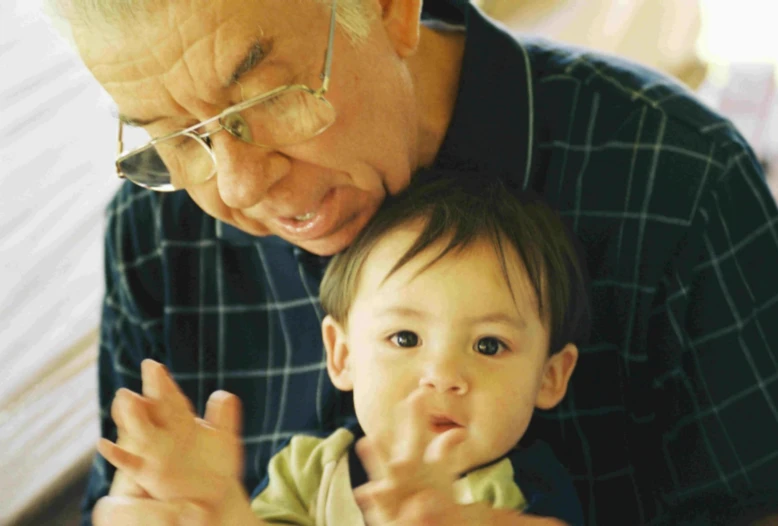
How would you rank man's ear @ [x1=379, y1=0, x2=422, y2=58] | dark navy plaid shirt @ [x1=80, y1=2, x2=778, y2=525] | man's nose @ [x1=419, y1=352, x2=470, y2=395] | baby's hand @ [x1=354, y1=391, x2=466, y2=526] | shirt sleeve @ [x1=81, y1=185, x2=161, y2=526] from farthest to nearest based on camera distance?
shirt sleeve @ [x1=81, y1=185, x2=161, y2=526]
dark navy plaid shirt @ [x1=80, y1=2, x2=778, y2=525]
man's ear @ [x1=379, y1=0, x2=422, y2=58]
man's nose @ [x1=419, y1=352, x2=470, y2=395]
baby's hand @ [x1=354, y1=391, x2=466, y2=526]

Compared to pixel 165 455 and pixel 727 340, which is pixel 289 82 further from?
pixel 727 340

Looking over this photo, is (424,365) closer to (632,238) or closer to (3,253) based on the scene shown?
(632,238)

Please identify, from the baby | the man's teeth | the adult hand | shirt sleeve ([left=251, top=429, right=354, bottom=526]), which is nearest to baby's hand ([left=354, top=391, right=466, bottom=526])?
the baby

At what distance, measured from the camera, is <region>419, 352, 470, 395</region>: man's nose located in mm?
1020

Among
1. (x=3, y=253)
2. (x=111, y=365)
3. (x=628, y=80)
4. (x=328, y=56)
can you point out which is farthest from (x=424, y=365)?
(x=3, y=253)

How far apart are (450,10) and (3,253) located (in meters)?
1.03

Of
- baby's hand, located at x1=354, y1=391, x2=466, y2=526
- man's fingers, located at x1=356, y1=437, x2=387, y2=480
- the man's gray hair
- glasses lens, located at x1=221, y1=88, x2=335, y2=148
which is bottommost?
man's fingers, located at x1=356, y1=437, x2=387, y2=480

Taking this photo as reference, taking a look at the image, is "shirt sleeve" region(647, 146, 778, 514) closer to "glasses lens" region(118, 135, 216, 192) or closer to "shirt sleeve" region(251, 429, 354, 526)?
"shirt sleeve" region(251, 429, 354, 526)

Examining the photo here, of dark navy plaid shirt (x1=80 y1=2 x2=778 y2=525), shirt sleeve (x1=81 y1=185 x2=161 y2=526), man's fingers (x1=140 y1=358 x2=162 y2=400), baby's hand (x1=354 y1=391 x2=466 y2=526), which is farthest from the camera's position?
shirt sleeve (x1=81 y1=185 x2=161 y2=526)

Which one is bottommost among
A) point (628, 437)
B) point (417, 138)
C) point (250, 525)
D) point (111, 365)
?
point (628, 437)

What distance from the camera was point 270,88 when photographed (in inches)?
40.3

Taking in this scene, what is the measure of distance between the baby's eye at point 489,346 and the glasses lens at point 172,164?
0.46m

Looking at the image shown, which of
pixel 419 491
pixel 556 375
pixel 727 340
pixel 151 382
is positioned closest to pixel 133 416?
pixel 151 382

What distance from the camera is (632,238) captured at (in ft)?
4.17
